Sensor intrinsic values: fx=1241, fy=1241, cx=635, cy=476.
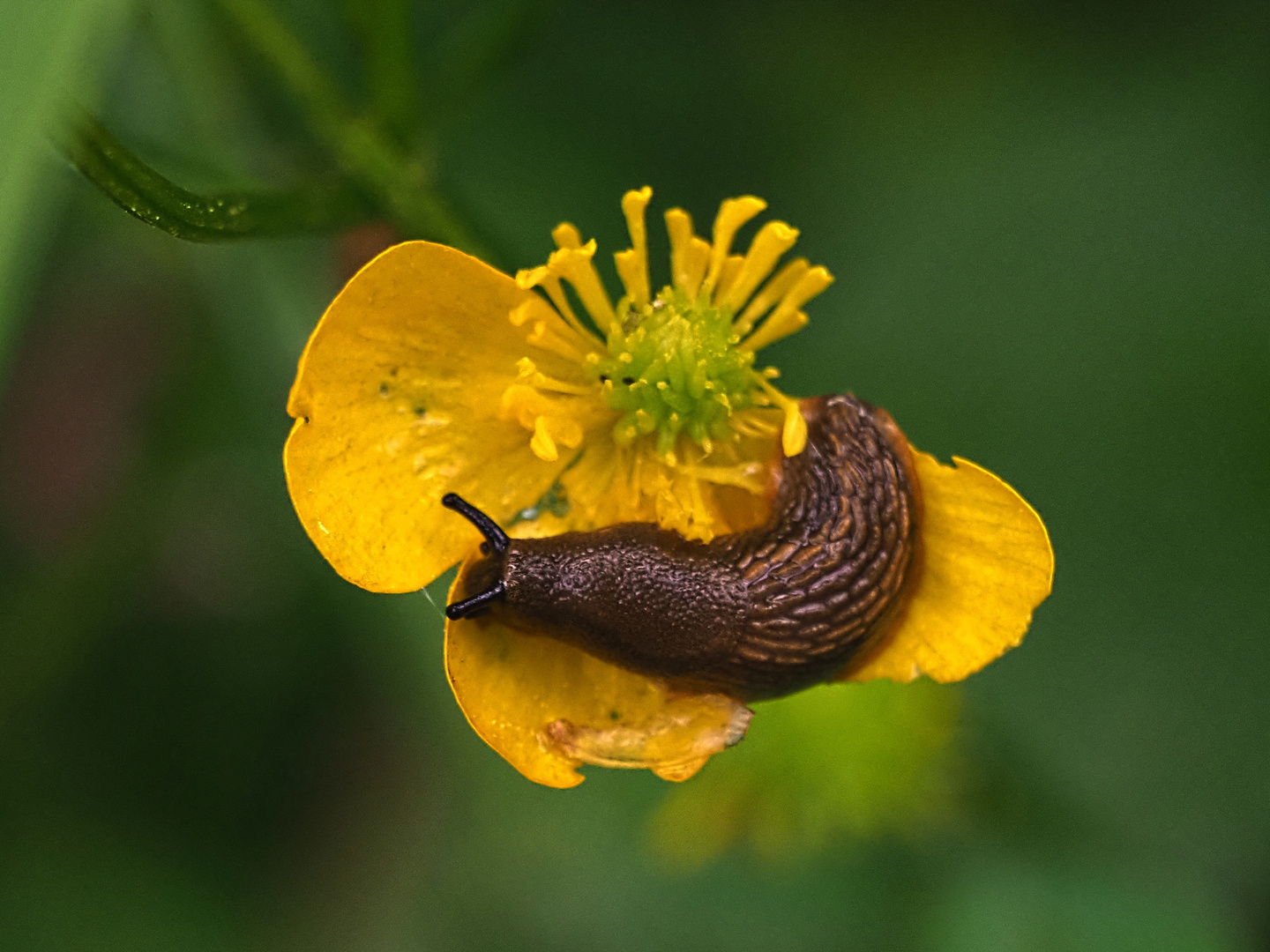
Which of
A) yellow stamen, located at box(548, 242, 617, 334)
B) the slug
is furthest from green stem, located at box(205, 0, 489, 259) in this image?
the slug

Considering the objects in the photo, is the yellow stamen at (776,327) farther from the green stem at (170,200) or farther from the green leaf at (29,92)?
the green leaf at (29,92)

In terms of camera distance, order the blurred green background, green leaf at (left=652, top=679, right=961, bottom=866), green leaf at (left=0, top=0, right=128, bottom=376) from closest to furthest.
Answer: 1. green leaf at (left=0, top=0, right=128, bottom=376)
2. green leaf at (left=652, top=679, right=961, bottom=866)
3. the blurred green background

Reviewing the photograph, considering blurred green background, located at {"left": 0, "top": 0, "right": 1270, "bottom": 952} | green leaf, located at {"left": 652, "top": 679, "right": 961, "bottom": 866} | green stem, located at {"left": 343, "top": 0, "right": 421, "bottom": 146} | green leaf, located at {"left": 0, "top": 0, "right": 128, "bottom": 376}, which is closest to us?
green leaf, located at {"left": 0, "top": 0, "right": 128, "bottom": 376}

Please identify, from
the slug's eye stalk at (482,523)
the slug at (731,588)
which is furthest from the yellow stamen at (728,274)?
the slug's eye stalk at (482,523)

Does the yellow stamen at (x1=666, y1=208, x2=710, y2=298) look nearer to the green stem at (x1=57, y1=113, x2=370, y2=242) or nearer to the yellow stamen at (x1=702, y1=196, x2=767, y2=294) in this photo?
the yellow stamen at (x1=702, y1=196, x2=767, y2=294)

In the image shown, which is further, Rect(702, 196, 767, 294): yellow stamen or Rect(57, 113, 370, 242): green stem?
Rect(702, 196, 767, 294): yellow stamen

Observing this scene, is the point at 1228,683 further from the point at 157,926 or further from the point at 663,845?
the point at 157,926

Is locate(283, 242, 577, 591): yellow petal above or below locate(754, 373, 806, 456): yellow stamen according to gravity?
below

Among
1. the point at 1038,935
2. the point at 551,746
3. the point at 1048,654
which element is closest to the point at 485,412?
the point at 551,746

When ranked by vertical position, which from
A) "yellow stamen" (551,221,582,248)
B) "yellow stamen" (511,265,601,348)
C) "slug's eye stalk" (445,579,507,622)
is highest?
"yellow stamen" (551,221,582,248)

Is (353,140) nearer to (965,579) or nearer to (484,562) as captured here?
(484,562)
